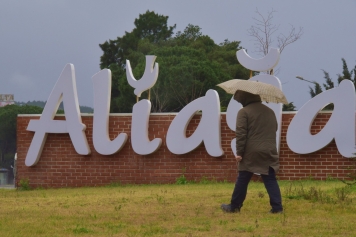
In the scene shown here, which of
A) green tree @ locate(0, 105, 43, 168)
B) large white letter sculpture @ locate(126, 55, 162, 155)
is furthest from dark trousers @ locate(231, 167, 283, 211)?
green tree @ locate(0, 105, 43, 168)

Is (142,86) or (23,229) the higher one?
(142,86)

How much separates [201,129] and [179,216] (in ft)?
31.7

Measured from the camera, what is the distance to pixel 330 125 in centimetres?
2094

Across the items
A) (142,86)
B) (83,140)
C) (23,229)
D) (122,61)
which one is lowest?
(23,229)

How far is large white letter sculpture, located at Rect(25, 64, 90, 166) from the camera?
22609 millimetres

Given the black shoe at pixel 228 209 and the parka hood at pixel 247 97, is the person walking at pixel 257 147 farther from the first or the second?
the black shoe at pixel 228 209

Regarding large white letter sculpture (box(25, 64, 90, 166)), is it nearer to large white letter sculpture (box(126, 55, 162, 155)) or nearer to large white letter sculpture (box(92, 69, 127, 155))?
large white letter sculpture (box(92, 69, 127, 155))

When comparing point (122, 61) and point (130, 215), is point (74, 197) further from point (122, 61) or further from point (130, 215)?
point (122, 61)

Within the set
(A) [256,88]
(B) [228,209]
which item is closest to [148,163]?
(B) [228,209]

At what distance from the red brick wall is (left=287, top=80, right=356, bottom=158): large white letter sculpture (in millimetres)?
321

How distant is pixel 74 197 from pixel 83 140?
18.6 feet

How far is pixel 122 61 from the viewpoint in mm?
79062

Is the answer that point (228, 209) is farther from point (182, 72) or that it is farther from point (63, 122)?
point (182, 72)

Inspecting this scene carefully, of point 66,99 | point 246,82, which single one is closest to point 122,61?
point 66,99
